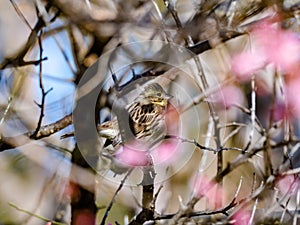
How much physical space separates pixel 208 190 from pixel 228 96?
1.88ft

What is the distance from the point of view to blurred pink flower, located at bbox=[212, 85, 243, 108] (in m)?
1.45

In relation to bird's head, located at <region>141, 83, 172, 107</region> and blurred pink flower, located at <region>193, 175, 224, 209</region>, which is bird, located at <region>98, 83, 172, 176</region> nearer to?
bird's head, located at <region>141, 83, 172, 107</region>

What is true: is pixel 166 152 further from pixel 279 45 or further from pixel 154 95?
pixel 279 45

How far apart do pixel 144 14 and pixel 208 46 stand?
0.71 feet

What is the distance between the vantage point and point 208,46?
1429 mm

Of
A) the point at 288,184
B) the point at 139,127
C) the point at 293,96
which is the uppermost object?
the point at 139,127

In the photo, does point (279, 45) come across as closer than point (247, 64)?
Yes

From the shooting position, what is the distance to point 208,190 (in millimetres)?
1059

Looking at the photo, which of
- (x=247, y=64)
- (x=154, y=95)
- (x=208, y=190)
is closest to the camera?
(x=208, y=190)

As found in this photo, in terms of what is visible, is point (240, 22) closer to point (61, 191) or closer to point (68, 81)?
point (68, 81)

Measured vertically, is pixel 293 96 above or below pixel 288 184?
above

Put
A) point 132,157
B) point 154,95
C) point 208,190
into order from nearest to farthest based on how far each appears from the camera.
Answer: point 208,190, point 132,157, point 154,95

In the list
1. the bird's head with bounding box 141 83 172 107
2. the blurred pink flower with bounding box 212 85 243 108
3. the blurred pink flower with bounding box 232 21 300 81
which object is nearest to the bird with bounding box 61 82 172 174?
the bird's head with bounding box 141 83 172 107

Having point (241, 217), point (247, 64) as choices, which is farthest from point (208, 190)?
point (247, 64)
